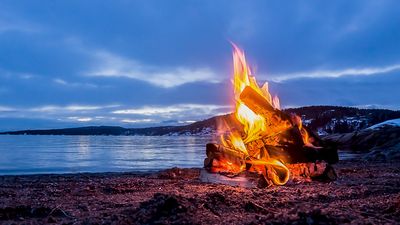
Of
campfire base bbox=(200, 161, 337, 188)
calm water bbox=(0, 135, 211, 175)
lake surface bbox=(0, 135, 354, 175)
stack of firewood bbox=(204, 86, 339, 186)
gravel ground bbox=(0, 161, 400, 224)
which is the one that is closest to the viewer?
gravel ground bbox=(0, 161, 400, 224)

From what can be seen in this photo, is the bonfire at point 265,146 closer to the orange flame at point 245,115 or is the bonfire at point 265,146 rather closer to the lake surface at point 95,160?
the orange flame at point 245,115

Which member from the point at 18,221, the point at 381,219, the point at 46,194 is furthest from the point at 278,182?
the point at 18,221

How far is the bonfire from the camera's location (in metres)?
11.5

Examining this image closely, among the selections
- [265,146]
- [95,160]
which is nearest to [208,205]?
[265,146]

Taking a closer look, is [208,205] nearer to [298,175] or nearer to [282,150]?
[282,150]

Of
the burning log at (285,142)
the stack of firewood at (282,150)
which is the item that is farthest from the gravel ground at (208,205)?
the burning log at (285,142)

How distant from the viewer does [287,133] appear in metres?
11.9

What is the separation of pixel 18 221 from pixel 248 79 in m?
7.53

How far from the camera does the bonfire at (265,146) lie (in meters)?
11.5

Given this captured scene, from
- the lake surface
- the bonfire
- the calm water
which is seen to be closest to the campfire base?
the bonfire

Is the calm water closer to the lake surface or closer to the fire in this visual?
the lake surface

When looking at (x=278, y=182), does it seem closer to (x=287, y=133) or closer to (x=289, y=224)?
(x=287, y=133)

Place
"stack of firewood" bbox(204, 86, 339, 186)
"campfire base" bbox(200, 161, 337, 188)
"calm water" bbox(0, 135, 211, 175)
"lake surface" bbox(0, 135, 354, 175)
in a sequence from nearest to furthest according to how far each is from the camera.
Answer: "campfire base" bbox(200, 161, 337, 188) → "stack of firewood" bbox(204, 86, 339, 186) → "lake surface" bbox(0, 135, 354, 175) → "calm water" bbox(0, 135, 211, 175)

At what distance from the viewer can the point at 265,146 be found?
11.7 metres
